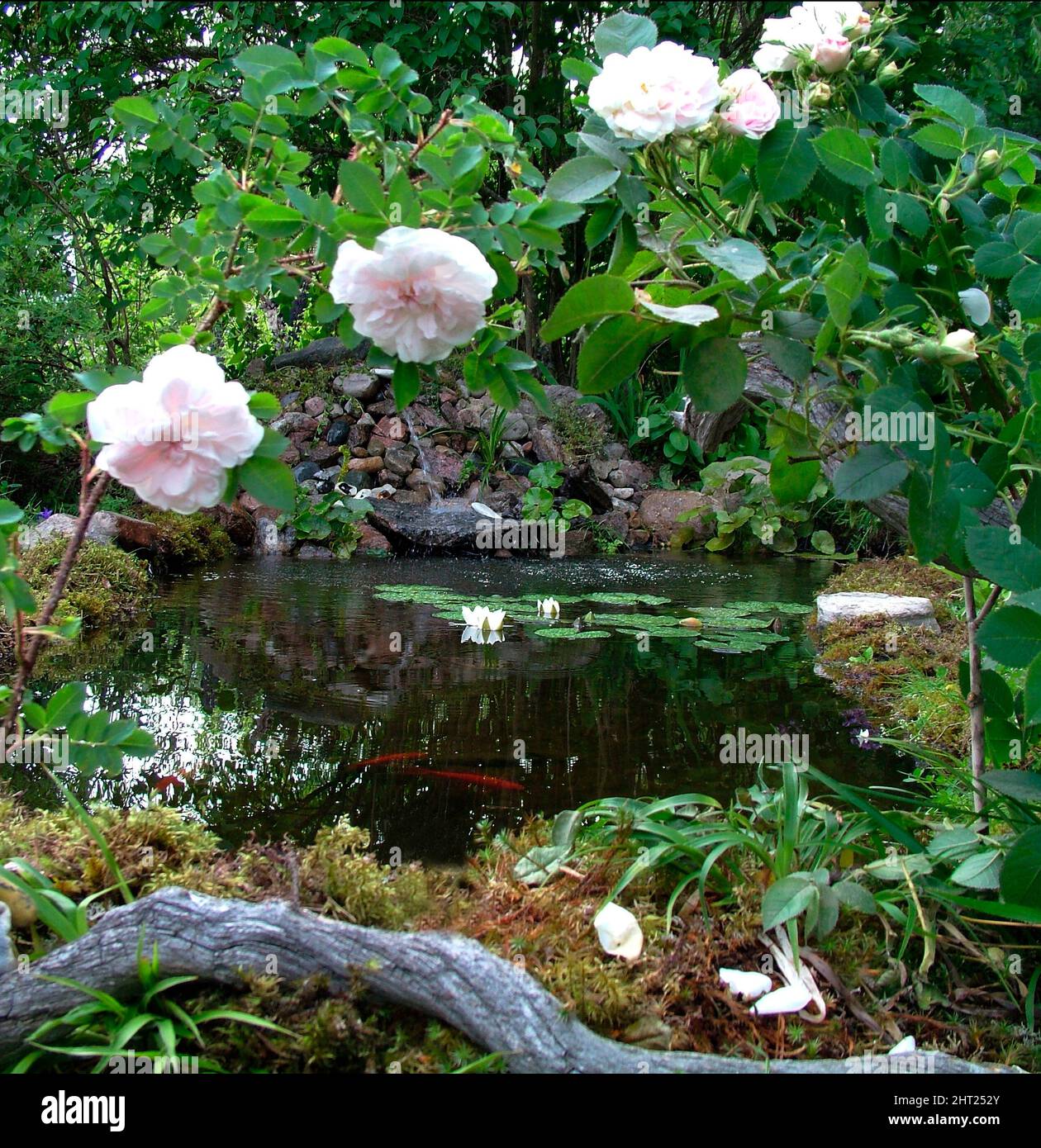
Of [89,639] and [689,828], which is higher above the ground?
[89,639]

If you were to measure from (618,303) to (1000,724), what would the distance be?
1.16 m

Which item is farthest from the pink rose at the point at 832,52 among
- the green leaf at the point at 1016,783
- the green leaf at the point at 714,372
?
the green leaf at the point at 1016,783

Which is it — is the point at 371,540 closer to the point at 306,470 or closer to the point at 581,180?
the point at 306,470

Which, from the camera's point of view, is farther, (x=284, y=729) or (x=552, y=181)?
(x=284, y=729)

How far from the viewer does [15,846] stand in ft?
5.83

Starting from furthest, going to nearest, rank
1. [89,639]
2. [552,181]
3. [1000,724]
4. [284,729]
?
[89,639] < [284,729] < [1000,724] < [552,181]

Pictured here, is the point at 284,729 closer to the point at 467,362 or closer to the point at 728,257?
the point at 467,362

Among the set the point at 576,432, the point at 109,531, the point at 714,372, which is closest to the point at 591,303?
the point at 714,372

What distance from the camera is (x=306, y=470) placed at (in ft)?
29.2

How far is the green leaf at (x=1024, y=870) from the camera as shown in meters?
1.36

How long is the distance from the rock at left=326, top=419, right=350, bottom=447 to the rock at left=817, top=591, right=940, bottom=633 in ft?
18.9

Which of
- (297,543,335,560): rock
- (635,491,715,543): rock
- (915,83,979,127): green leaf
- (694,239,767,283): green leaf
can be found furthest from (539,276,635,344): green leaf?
(635,491,715,543): rock
